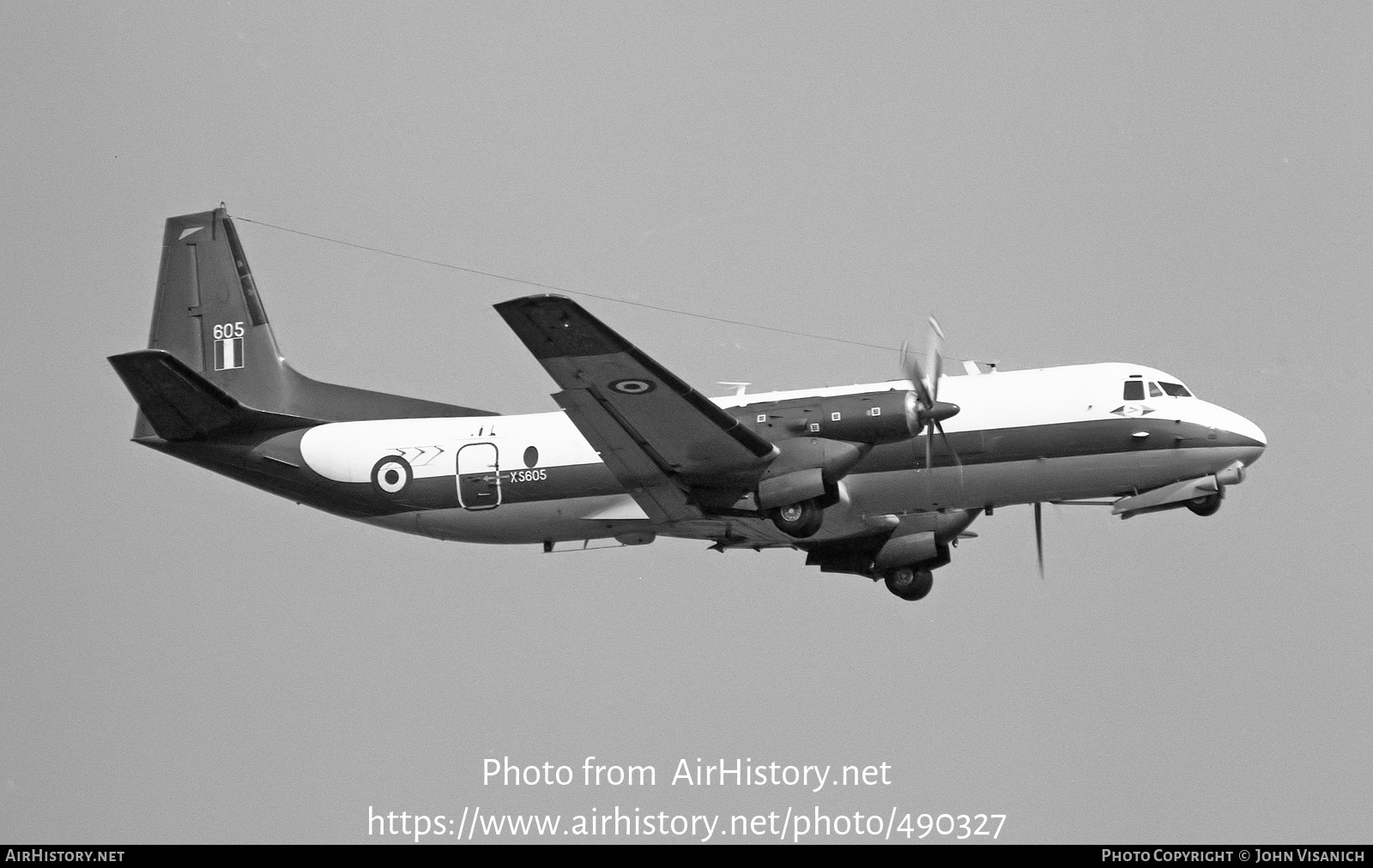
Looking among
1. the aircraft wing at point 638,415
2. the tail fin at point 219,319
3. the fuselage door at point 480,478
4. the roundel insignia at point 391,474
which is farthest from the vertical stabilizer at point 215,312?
the aircraft wing at point 638,415

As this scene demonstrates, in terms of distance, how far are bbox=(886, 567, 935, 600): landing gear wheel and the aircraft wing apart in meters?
4.38

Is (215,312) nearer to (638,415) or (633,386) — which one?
(638,415)

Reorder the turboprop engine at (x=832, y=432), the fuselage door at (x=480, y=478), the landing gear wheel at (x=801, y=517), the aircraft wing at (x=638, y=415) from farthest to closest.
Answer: the fuselage door at (x=480, y=478), the landing gear wheel at (x=801, y=517), the turboprop engine at (x=832, y=432), the aircraft wing at (x=638, y=415)

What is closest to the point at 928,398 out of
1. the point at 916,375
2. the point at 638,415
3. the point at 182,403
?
the point at 916,375

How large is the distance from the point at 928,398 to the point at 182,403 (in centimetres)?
1060

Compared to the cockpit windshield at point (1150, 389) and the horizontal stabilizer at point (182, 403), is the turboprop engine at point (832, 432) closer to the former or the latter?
the cockpit windshield at point (1150, 389)

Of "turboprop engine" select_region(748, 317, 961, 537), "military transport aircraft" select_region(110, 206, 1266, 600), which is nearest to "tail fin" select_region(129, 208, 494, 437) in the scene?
"military transport aircraft" select_region(110, 206, 1266, 600)

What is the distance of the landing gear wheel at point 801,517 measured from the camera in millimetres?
22250

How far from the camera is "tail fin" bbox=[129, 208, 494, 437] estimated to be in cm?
2670

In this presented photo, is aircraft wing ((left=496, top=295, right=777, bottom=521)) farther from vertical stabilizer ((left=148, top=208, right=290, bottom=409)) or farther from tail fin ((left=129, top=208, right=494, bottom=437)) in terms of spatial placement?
vertical stabilizer ((left=148, top=208, right=290, bottom=409))

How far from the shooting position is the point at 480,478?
78.2 ft

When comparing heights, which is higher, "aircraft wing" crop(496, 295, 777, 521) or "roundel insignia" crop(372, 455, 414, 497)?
"aircraft wing" crop(496, 295, 777, 521)

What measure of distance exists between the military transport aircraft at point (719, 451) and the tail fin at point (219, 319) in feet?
3.67

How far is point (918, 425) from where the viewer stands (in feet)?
70.8
